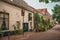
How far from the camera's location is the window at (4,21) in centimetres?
2079

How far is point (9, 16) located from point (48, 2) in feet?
28.0

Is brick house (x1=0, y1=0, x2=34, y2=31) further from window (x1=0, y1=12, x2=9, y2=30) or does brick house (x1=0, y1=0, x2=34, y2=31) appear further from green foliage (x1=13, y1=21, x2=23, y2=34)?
green foliage (x1=13, y1=21, x2=23, y2=34)

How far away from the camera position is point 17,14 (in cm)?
2567

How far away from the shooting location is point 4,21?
21.7m

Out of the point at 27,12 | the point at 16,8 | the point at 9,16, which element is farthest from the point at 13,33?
the point at 27,12

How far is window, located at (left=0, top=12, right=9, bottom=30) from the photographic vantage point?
20.8m

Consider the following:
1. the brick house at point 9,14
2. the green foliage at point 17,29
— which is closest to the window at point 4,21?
the brick house at point 9,14

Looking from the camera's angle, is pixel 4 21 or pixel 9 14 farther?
pixel 9 14

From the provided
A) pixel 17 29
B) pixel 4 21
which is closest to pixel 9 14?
pixel 4 21

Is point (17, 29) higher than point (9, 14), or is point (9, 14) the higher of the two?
point (9, 14)

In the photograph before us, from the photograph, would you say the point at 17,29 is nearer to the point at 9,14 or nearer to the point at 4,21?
the point at 9,14

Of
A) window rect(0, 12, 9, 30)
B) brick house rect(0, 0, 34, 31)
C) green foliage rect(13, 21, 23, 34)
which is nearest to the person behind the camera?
window rect(0, 12, 9, 30)

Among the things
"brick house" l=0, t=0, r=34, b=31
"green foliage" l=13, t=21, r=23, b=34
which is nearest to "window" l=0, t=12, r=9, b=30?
"brick house" l=0, t=0, r=34, b=31

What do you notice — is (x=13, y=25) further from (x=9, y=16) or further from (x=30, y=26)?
(x=30, y=26)
